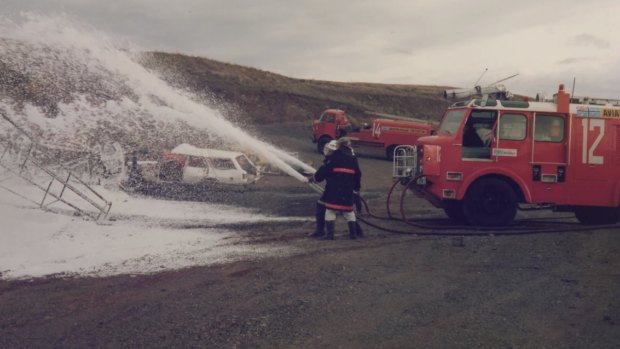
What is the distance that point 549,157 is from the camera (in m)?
11.0

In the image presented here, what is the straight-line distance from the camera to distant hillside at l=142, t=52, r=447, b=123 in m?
48.1

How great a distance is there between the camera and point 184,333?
5.34 metres

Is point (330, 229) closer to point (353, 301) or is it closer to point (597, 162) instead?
point (353, 301)

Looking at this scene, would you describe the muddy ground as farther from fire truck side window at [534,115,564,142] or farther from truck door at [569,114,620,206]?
fire truck side window at [534,115,564,142]

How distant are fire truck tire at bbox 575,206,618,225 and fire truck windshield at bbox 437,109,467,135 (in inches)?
113

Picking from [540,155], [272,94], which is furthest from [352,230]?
[272,94]

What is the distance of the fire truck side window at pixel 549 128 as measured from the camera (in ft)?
36.3

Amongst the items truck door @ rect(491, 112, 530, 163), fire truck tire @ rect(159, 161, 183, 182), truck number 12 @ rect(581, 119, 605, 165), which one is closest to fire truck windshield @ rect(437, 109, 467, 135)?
truck door @ rect(491, 112, 530, 163)

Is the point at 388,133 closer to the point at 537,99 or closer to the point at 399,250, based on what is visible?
the point at 537,99

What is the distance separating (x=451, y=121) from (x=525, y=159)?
64.5 inches

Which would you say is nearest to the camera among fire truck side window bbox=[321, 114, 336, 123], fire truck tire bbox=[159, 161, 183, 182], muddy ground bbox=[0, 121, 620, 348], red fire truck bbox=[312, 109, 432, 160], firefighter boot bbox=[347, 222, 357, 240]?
muddy ground bbox=[0, 121, 620, 348]

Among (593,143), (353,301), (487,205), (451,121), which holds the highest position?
(451,121)

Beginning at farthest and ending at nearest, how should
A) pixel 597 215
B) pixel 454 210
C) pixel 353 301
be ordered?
pixel 454 210 < pixel 597 215 < pixel 353 301

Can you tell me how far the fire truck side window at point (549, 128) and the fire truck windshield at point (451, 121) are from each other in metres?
1.40
